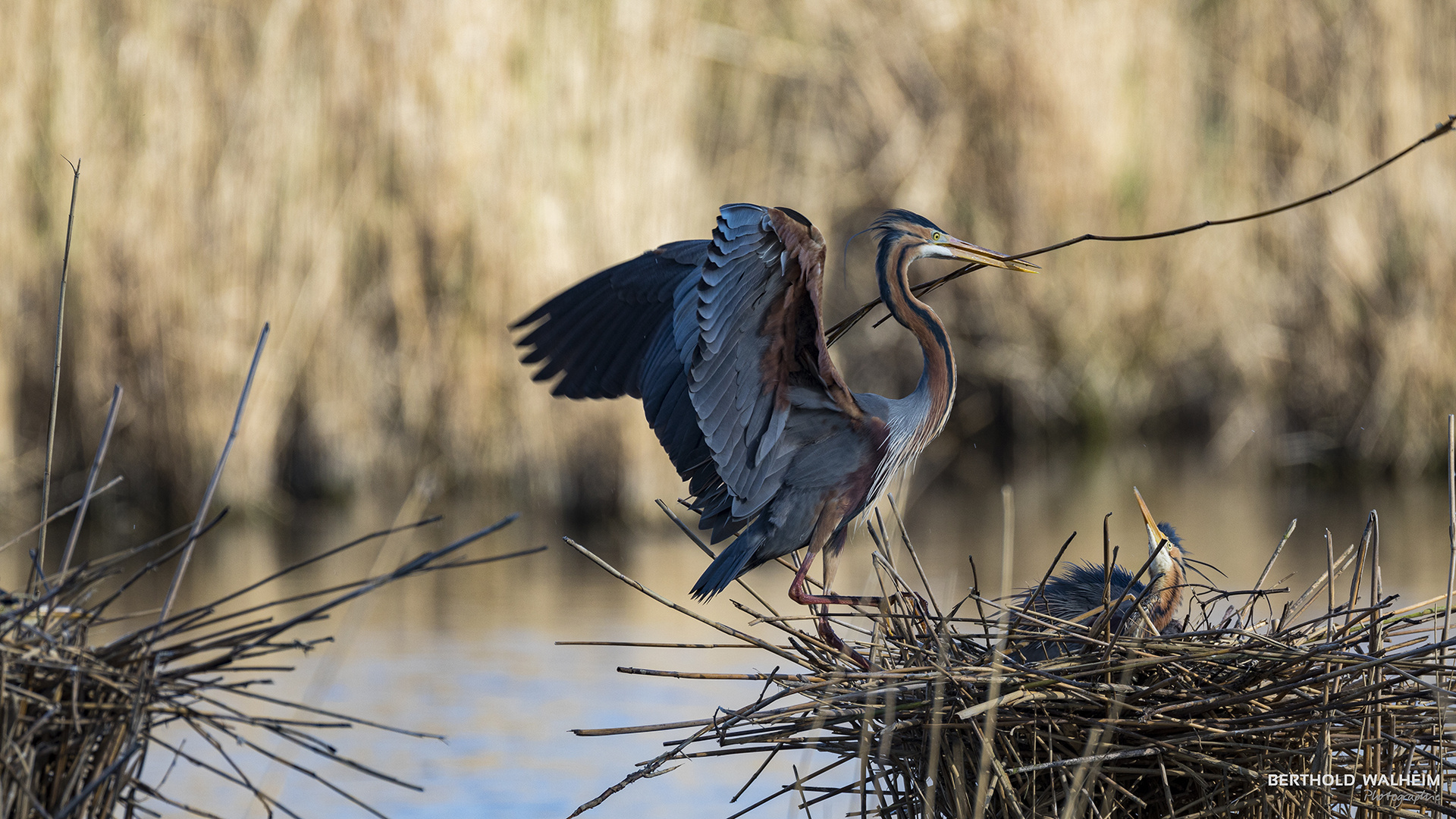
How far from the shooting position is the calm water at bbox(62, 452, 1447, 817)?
5449 mm

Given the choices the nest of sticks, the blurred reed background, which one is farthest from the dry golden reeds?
the blurred reed background

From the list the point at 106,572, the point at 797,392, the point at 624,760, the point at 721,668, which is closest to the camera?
the point at 106,572

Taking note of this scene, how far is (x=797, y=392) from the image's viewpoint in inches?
159

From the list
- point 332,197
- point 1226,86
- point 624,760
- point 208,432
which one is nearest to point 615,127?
point 332,197

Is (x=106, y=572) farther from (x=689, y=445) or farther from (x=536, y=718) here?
(x=536, y=718)

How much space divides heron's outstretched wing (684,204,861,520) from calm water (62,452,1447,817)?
0.62 metres

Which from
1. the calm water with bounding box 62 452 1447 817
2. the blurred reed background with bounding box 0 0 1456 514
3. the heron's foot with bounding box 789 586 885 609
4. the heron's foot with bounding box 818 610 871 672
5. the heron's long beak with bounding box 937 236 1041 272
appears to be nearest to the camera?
the heron's foot with bounding box 818 610 871 672

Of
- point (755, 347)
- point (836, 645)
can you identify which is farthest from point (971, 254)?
point (836, 645)

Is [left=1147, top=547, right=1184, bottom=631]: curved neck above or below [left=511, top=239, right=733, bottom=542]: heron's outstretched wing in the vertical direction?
below

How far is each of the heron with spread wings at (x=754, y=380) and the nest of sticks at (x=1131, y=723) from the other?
569mm

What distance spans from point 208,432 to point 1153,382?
677 centimetres

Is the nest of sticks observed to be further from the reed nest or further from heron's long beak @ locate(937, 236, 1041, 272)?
heron's long beak @ locate(937, 236, 1041, 272)

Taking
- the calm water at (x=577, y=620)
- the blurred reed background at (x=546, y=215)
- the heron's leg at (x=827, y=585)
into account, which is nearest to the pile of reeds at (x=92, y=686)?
the calm water at (x=577, y=620)

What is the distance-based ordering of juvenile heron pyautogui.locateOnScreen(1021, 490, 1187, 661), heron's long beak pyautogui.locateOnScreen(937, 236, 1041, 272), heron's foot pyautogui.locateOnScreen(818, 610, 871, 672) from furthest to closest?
heron's long beak pyautogui.locateOnScreen(937, 236, 1041, 272) → juvenile heron pyautogui.locateOnScreen(1021, 490, 1187, 661) → heron's foot pyautogui.locateOnScreen(818, 610, 871, 672)
